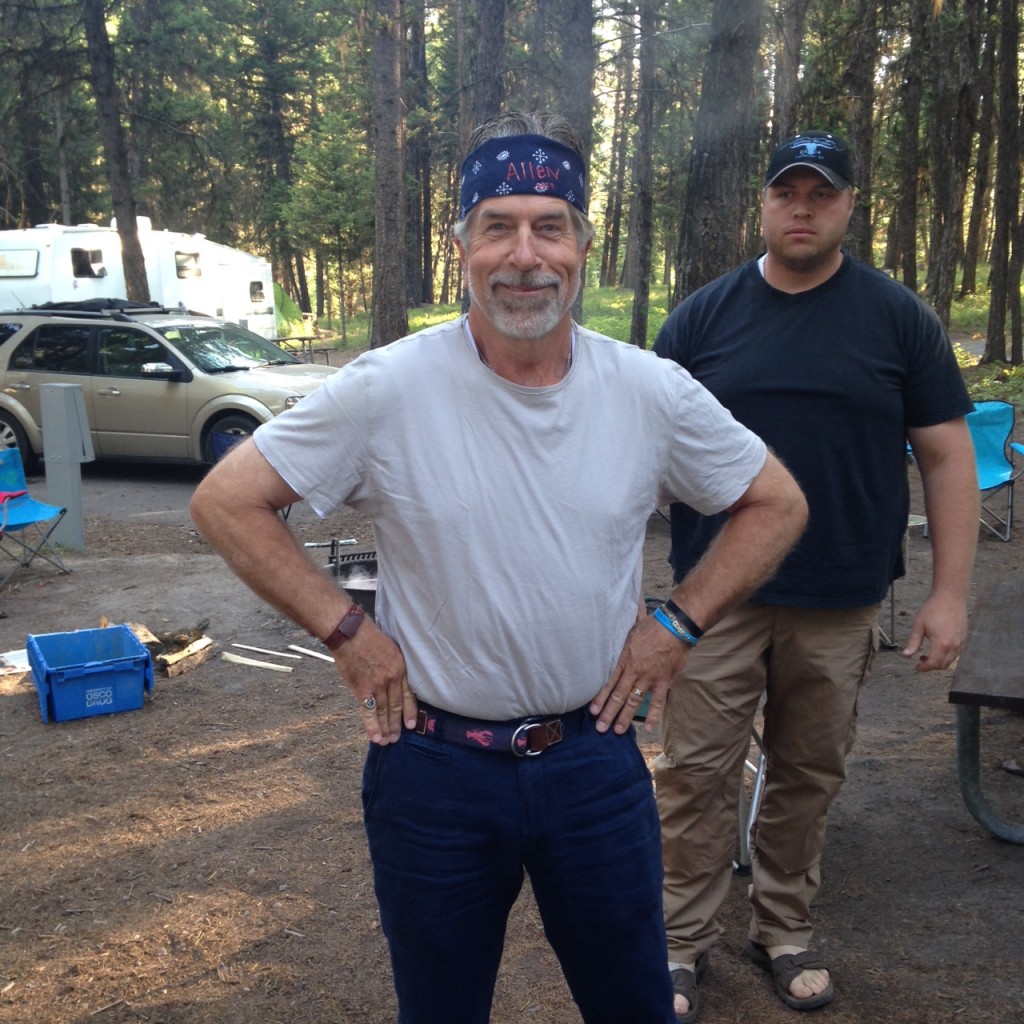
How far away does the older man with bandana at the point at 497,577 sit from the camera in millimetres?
1855

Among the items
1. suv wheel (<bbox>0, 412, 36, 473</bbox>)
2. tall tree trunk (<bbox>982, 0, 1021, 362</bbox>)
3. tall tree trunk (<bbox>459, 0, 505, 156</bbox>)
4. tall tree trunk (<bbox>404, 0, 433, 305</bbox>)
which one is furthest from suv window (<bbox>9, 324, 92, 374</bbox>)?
tall tree trunk (<bbox>404, 0, 433, 305</bbox>)

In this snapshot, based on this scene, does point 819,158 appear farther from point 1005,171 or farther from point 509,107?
point 509,107

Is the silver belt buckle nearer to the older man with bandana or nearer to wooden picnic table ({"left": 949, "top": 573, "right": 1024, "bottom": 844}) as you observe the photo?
the older man with bandana

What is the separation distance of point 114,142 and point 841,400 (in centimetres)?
1931

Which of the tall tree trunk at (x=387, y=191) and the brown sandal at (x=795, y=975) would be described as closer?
the brown sandal at (x=795, y=975)

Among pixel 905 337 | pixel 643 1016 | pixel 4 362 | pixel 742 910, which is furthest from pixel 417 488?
pixel 4 362

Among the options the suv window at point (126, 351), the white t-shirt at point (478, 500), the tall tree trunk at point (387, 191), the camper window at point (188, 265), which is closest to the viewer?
the white t-shirt at point (478, 500)

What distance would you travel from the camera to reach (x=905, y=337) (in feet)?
9.33

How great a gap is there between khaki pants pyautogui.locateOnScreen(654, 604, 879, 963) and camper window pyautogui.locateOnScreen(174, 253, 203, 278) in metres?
21.6

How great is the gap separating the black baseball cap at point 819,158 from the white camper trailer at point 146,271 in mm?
19296

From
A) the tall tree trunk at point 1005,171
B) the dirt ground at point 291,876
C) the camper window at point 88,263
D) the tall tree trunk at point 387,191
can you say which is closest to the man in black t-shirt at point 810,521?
the dirt ground at point 291,876

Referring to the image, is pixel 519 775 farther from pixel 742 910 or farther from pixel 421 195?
pixel 421 195

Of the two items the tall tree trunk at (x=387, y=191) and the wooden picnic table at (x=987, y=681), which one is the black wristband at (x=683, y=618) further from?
the tall tree trunk at (x=387, y=191)

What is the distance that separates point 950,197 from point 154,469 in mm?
12648
